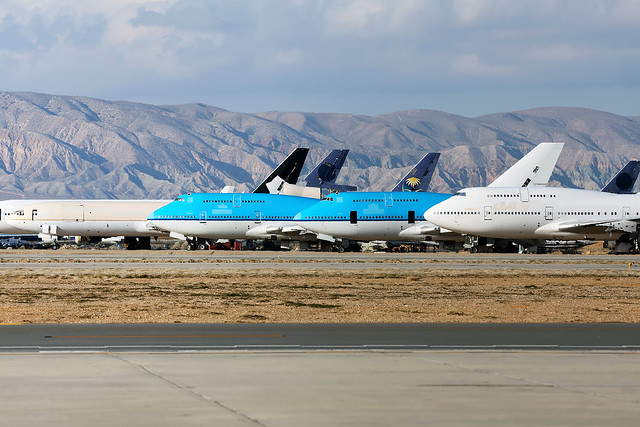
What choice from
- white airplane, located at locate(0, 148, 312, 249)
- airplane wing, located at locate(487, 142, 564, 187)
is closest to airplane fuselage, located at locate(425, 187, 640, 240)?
airplane wing, located at locate(487, 142, 564, 187)

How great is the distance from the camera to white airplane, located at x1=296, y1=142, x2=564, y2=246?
96625 mm

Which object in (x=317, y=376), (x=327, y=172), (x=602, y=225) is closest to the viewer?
(x=317, y=376)

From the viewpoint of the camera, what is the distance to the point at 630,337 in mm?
22797

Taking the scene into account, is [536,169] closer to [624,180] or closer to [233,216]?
[624,180]

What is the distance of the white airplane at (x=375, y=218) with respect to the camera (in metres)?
96.6

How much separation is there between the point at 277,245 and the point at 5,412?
329 ft

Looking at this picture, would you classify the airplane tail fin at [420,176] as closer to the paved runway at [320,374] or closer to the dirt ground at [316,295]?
the dirt ground at [316,295]

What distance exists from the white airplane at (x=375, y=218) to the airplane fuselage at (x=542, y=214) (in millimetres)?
6396

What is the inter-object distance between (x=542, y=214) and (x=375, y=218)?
17.3 meters

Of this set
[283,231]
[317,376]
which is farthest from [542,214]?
[317,376]

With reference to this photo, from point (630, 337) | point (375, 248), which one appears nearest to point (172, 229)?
point (375, 248)

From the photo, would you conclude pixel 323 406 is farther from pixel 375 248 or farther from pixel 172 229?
pixel 375 248

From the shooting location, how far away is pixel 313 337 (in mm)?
22562

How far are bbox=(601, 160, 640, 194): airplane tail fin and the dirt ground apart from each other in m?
59.1
